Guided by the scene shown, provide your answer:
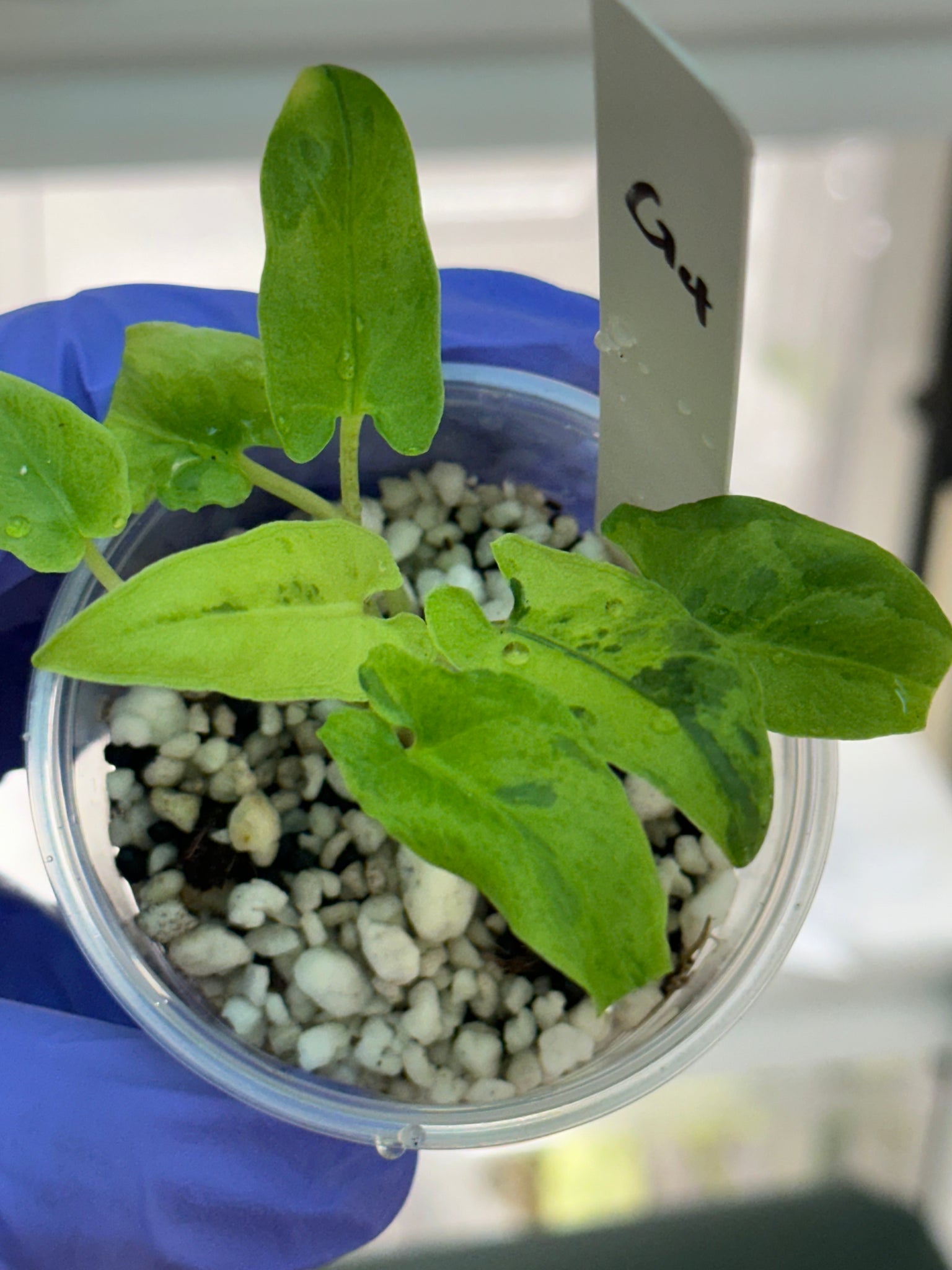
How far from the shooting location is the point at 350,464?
381 millimetres

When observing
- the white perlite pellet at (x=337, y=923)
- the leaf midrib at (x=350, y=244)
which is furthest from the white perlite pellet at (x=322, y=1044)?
the leaf midrib at (x=350, y=244)

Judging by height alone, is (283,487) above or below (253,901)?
above

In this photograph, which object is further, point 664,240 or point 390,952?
point 390,952

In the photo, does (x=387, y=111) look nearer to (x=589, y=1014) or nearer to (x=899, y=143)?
(x=589, y=1014)

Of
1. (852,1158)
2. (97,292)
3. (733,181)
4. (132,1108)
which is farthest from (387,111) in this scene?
(852,1158)

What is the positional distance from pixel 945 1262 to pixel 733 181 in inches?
20.3

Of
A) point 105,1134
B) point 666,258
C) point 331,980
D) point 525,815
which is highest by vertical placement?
point 666,258

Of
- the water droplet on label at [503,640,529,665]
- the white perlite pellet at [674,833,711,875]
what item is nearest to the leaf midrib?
the water droplet on label at [503,640,529,665]

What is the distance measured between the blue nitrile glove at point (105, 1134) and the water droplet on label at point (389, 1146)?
3.0 inches

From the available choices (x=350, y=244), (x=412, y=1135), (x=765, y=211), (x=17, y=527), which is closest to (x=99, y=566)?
(x=17, y=527)

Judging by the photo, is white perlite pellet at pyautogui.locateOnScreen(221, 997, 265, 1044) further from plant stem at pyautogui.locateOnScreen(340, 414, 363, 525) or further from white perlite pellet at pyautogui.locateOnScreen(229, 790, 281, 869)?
plant stem at pyautogui.locateOnScreen(340, 414, 363, 525)

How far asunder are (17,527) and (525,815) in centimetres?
18

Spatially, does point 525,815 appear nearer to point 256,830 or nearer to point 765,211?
point 256,830

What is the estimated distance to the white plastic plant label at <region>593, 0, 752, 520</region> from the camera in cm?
26
